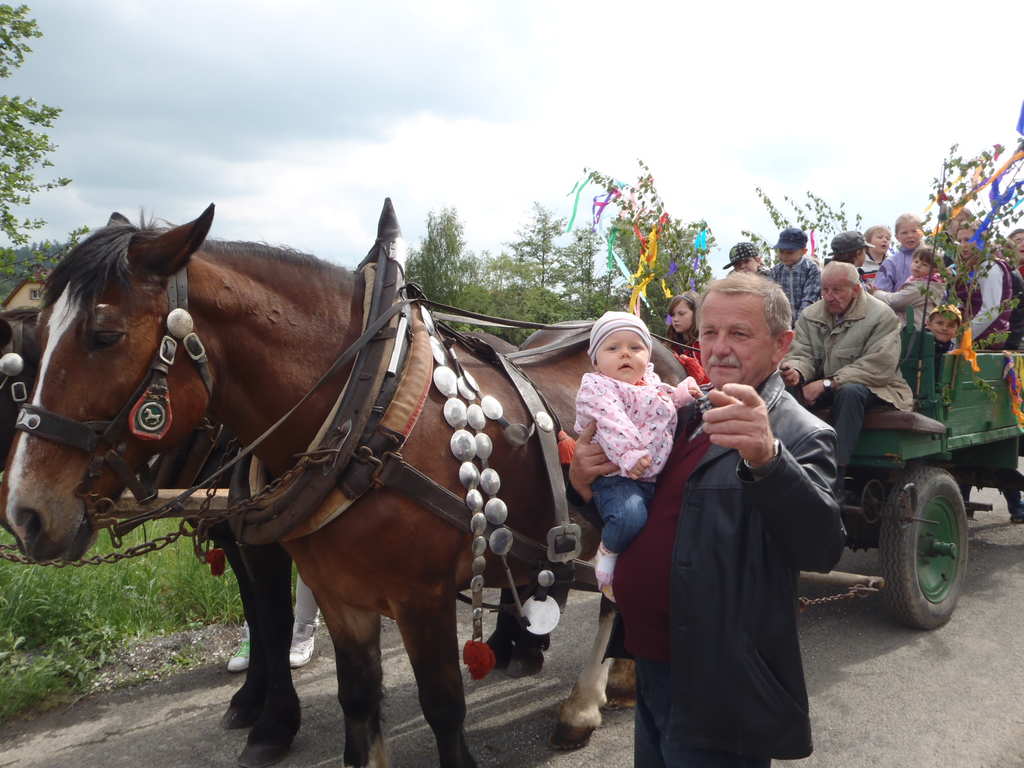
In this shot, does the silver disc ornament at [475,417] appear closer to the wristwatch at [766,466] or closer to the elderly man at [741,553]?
the elderly man at [741,553]

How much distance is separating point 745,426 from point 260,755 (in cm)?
251

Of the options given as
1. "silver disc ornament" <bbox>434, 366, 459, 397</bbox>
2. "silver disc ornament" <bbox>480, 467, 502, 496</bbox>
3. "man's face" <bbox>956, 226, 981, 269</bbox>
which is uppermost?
"man's face" <bbox>956, 226, 981, 269</bbox>

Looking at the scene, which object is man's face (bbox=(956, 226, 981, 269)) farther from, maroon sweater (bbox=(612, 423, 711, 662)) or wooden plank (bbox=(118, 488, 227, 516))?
wooden plank (bbox=(118, 488, 227, 516))

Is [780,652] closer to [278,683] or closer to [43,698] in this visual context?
[278,683]

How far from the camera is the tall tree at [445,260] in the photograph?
3372cm

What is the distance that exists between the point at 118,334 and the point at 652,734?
60.8 inches

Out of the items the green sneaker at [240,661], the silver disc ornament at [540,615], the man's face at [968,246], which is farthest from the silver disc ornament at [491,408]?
the man's face at [968,246]

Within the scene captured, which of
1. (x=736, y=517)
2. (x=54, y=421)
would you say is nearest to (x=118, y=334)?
(x=54, y=421)

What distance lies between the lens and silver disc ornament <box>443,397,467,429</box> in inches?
81.5

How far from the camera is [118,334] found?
1726 mm

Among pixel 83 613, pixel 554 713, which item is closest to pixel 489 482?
pixel 554 713

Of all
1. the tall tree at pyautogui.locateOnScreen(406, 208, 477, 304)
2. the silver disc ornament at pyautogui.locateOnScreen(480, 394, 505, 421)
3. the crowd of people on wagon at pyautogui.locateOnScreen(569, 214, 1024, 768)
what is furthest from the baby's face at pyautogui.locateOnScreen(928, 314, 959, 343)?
the tall tree at pyautogui.locateOnScreen(406, 208, 477, 304)

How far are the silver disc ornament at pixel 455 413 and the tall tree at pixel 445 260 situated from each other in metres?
31.3

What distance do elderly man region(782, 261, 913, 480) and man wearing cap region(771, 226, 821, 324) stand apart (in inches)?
48.0
